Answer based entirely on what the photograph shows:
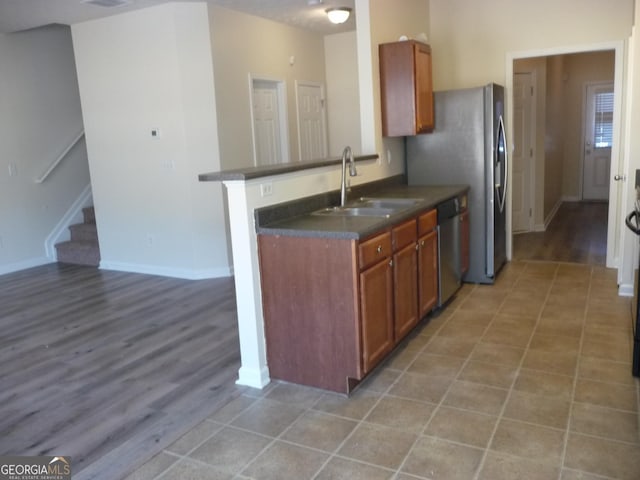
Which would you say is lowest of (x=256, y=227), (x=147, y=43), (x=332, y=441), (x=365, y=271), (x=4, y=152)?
(x=332, y=441)

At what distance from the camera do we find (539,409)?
8.40 ft

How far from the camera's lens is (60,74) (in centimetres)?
655

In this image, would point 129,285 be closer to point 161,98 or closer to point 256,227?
point 161,98

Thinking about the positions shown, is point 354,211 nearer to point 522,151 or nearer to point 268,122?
point 268,122

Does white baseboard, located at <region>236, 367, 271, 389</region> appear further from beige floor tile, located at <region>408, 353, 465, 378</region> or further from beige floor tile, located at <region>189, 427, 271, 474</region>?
beige floor tile, located at <region>408, 353, 465, 378</region>

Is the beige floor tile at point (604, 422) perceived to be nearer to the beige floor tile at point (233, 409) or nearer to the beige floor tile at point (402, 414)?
the beige floor tile at point (402, 414)

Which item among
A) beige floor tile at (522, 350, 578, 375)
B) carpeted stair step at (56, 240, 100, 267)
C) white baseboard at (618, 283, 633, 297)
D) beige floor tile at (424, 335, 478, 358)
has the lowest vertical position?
beige floor tile at (522, 350, 578, 375)

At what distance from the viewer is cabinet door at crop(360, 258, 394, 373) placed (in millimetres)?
2750

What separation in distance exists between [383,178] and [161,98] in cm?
234

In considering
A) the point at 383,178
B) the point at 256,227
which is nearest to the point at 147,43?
the point at 383,178

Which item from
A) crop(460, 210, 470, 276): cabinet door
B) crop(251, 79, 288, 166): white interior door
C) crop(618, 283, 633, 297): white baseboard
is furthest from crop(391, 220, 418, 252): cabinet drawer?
crop(251, 79, 288, 166): white interior door

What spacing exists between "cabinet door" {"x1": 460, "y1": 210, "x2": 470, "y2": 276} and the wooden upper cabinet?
812 millimetres

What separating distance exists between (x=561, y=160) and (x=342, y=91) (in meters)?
4.18

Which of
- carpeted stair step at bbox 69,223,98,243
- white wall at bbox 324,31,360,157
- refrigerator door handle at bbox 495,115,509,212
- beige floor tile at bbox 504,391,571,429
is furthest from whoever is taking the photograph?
white wall at bbox 324,31,360,157
